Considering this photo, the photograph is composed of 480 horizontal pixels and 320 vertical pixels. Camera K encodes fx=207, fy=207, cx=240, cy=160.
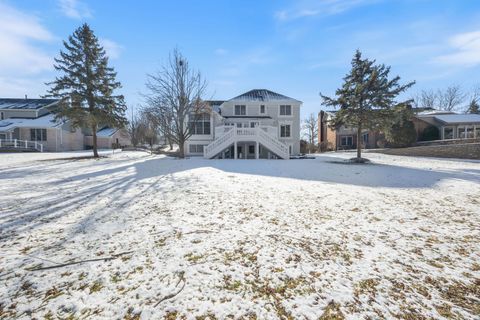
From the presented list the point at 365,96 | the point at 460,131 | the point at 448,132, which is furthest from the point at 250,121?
the point at 460,131

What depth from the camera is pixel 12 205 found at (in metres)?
5.38

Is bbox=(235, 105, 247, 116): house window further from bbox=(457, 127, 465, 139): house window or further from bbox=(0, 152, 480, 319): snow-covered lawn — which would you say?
bbox=(457, 127, 465, 139): house window

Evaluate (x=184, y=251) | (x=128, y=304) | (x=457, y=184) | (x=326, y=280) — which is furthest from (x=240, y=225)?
(x=457, y=184)

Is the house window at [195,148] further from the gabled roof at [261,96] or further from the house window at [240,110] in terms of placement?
the gabled roof at [261,96]

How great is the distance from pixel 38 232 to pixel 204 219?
124 inches

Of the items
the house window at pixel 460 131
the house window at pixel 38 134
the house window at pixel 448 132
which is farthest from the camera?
the house window at pixel 448 132

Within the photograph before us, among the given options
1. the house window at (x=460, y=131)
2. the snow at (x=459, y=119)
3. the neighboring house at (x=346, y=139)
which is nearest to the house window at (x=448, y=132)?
the house window at (x=460, y=131)

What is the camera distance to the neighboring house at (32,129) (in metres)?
28.3

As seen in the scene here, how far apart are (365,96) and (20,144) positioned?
4104 cm

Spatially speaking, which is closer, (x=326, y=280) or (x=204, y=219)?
(x=326, y=280)

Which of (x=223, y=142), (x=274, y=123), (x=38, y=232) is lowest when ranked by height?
(x=38, y=232)

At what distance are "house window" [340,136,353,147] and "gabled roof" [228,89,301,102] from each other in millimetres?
16531

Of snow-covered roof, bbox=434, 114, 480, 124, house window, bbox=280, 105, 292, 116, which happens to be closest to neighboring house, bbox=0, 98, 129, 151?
house window, bbox=280, 105, 292, 116

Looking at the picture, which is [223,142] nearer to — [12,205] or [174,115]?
[174,115]
